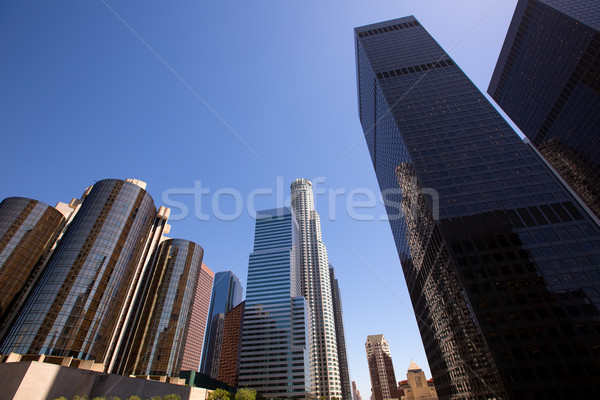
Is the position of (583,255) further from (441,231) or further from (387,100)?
(387,100)

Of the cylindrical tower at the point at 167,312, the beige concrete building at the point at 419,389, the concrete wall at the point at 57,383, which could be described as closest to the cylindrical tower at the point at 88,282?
the concrete wall at the point at 57,383

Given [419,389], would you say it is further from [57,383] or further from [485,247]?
[57,383]

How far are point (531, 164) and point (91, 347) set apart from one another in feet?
455

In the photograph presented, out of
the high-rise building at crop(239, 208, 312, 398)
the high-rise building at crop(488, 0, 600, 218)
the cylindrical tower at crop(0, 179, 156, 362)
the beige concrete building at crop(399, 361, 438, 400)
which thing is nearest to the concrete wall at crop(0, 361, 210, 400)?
the cylindrical tower at crop(0, 179, 156, 362)

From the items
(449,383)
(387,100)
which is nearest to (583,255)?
(449,383)

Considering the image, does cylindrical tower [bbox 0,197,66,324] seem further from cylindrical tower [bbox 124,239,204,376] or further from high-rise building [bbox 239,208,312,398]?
high-rise building [bbox 239,208,312,398]

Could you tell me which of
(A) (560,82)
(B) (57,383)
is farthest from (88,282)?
(A) (560,82)

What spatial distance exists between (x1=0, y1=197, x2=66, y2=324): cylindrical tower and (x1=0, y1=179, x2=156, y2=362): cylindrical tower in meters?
9.96

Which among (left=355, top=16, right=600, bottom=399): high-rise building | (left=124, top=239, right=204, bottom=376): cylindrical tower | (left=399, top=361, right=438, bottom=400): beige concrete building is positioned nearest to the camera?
(left=355, top=16, right=600, bottom=399): high-rise building

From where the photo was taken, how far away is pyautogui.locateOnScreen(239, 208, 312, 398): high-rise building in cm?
15162

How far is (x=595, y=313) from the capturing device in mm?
63688

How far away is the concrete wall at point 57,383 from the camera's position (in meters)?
59.1

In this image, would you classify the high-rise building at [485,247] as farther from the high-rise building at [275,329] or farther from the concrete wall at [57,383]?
the concrete wall at [57,383]

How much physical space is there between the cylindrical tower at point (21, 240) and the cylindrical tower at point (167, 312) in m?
38.4
